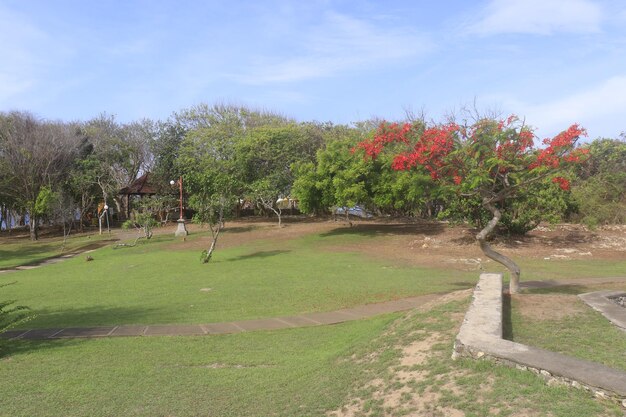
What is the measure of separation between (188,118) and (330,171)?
66.9 ft

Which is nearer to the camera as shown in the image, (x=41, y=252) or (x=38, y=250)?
(x=41, y=252)

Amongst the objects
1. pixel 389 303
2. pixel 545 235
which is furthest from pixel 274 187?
pixel 389 303

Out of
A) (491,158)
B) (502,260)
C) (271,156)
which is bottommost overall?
(502,260)

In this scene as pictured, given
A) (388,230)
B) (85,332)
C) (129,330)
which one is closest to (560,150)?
(129,330)

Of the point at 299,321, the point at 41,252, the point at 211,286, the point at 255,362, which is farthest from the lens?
the point at 41,252

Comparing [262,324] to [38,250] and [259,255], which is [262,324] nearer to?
[259,255]

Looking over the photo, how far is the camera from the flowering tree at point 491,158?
354 inches

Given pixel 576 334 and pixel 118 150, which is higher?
pixel 118 150

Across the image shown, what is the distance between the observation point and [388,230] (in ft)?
91.6

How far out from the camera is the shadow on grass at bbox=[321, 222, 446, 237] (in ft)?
86.8

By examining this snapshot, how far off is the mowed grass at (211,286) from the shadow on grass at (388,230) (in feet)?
18.0

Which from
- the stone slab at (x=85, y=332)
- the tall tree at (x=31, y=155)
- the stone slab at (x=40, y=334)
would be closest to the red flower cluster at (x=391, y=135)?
the stone slab at (x=85, y=332)

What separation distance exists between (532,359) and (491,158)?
17.1ft

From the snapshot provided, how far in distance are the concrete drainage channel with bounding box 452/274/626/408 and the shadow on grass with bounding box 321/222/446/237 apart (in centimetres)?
1994
